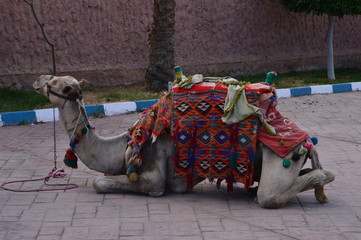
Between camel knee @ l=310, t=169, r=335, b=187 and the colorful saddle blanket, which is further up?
the colorful saddle blanket

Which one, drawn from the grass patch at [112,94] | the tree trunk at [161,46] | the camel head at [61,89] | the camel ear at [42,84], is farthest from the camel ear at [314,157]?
the tree trunk at [161,46]

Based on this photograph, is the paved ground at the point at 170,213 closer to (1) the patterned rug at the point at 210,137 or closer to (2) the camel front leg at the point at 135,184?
(2) the camel front leg at the point at 135,184

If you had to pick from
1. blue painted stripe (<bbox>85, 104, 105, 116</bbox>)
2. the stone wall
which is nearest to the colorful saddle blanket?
blue painted stripe (<bbox>85, 104, 105, 116</bbox>)

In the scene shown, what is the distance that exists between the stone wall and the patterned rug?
7192mm

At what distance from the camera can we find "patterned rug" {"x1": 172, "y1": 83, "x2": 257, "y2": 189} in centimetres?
596

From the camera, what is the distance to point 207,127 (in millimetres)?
6020

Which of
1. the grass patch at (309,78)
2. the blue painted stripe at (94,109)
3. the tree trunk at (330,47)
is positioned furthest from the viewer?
the tree trunk at (330,47)

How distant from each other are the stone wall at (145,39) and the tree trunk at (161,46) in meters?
1.15

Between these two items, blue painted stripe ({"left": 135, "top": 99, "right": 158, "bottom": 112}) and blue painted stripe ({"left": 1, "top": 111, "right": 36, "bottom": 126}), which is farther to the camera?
blue painted stripe ({"left": 135, "top": 99, "right": 158, "bottom": 112})

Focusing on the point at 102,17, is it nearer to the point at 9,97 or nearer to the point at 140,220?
the point at 9,97

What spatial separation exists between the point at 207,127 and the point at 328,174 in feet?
3.84

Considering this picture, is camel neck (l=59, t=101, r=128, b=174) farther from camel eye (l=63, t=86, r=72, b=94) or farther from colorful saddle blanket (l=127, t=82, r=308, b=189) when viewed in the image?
colorful saddle blanket (l=127, t=82, r=308, b=189)

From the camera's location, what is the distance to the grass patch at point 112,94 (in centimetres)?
1147

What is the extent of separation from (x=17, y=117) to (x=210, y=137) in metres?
5.28
